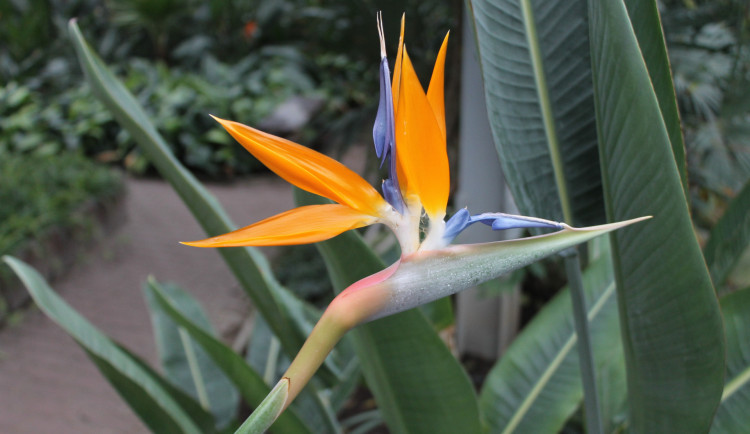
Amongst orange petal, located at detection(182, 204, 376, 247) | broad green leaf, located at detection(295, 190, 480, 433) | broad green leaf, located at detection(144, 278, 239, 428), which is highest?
orange petal, located at detection(182, 204, 376, 247)

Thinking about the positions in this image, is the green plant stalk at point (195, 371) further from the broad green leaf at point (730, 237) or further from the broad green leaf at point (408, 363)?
the broad green leaf at point (730, 237)

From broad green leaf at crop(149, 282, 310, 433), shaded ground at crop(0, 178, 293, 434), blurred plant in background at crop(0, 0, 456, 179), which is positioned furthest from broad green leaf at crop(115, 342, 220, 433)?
blurred plant in background at crop(0, 0, 456, 179)

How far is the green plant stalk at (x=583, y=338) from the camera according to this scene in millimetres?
464

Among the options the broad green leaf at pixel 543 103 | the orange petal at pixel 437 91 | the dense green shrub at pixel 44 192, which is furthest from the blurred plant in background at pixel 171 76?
the orange petal at pixel 437 91

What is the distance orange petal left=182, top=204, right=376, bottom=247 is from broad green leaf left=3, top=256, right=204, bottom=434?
42 cm

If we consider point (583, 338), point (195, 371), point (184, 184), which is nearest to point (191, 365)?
point (195, 371)

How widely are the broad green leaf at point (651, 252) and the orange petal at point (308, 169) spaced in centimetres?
17

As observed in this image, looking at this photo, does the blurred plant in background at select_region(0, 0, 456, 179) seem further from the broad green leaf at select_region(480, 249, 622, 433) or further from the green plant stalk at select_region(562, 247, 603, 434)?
the green plant stalk at select_region(562, 247, 603, 434)

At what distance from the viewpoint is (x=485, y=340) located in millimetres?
1688

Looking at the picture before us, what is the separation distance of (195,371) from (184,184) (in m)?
0.49

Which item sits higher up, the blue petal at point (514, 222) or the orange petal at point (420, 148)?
the orange petal at point (420, 148)

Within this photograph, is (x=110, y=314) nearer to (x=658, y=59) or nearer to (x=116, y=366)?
(x=116, y=366)

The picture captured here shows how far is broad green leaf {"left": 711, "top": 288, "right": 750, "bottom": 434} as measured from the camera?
57 cm

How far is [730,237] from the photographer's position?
0.59 meters
